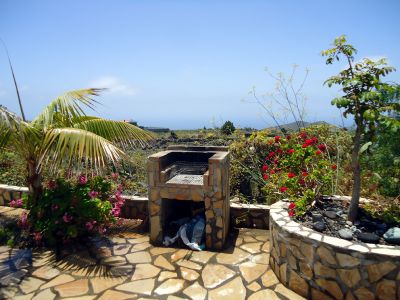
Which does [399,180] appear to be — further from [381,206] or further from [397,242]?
[397,242]

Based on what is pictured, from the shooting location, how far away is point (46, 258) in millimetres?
4637

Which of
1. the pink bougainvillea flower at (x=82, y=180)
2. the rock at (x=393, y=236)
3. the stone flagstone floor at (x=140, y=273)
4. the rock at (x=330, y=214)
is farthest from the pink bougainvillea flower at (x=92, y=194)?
the rock at (x=393, y=236)

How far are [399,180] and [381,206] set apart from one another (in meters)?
0.58

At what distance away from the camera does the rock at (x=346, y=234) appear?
357 centimetres

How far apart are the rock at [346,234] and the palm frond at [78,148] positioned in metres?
3.12

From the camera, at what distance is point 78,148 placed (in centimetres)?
450

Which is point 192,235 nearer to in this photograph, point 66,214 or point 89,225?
point 89,225

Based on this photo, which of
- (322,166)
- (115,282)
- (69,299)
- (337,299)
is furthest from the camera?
(322,166)

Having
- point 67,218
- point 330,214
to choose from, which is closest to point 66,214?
point 67,218

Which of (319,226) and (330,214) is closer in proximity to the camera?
(319,226)

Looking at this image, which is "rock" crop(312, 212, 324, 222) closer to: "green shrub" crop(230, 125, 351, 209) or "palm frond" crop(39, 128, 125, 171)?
"green shrub" crop(230, 125, 351, 209)

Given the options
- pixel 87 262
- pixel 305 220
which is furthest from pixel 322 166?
pixel 87 262

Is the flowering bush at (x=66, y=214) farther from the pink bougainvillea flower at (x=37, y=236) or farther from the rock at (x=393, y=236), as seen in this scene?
the rock at (x=393, y=236)

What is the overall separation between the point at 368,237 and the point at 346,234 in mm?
234
